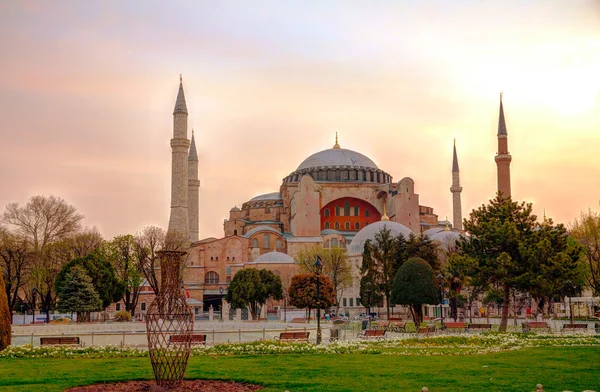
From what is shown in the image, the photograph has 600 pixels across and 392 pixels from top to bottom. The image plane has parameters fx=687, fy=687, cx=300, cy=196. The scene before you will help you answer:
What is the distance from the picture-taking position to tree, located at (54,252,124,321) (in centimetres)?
3309

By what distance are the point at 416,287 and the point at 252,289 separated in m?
12.9

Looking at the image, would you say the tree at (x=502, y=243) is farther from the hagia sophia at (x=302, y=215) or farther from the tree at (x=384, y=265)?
the hagia sophia at (x=302, y=215)

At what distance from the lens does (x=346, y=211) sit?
196 ft

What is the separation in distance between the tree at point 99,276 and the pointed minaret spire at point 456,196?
34396mm

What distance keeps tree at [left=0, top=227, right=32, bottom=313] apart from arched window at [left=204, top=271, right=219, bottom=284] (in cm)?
1655

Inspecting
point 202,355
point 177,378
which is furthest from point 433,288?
point 177,378

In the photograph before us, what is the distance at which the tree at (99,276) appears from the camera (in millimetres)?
33094

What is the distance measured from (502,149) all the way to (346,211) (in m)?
16.4

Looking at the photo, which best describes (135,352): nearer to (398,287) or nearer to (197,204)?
(398,287)

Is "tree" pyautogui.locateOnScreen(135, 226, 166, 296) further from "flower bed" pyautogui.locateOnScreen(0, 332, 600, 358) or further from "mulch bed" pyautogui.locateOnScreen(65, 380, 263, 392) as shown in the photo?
"mulch bed" pyautogui.locateOnScreen(65, 380, 263, 392)

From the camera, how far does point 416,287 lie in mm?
26469

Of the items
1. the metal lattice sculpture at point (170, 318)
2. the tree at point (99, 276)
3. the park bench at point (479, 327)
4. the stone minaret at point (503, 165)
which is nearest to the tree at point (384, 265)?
the park bench at point (479, 327)

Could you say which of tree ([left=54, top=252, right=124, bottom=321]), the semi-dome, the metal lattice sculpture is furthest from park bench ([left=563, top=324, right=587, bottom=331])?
the semi-dome

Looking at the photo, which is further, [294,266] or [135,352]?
[294,266]
